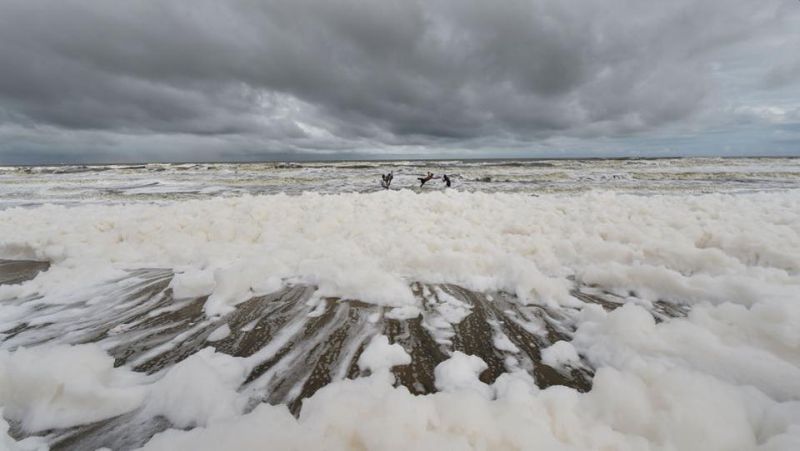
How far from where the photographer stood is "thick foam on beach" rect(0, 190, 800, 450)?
5.55 ft

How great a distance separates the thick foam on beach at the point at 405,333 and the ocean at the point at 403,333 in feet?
0.05

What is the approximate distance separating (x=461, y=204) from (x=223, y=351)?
5.52m

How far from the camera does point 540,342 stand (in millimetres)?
2838

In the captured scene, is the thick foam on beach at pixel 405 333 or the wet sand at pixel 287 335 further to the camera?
the wet sand at pixel 287 335

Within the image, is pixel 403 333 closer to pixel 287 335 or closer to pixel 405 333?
pixel 405 333

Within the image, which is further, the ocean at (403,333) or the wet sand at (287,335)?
the wet sand at (287,335)

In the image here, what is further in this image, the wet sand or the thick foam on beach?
the wet sand

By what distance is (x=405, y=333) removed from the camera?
→ 2.98m

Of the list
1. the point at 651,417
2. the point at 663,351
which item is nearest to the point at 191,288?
the point at 651,417

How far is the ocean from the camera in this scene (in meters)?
1.69

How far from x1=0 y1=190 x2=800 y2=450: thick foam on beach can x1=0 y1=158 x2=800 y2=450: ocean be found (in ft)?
0.05

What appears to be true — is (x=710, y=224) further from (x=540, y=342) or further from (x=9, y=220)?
(x=9, y=220)

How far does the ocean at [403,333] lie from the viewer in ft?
5.55

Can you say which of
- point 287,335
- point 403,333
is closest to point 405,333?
point 403,333
